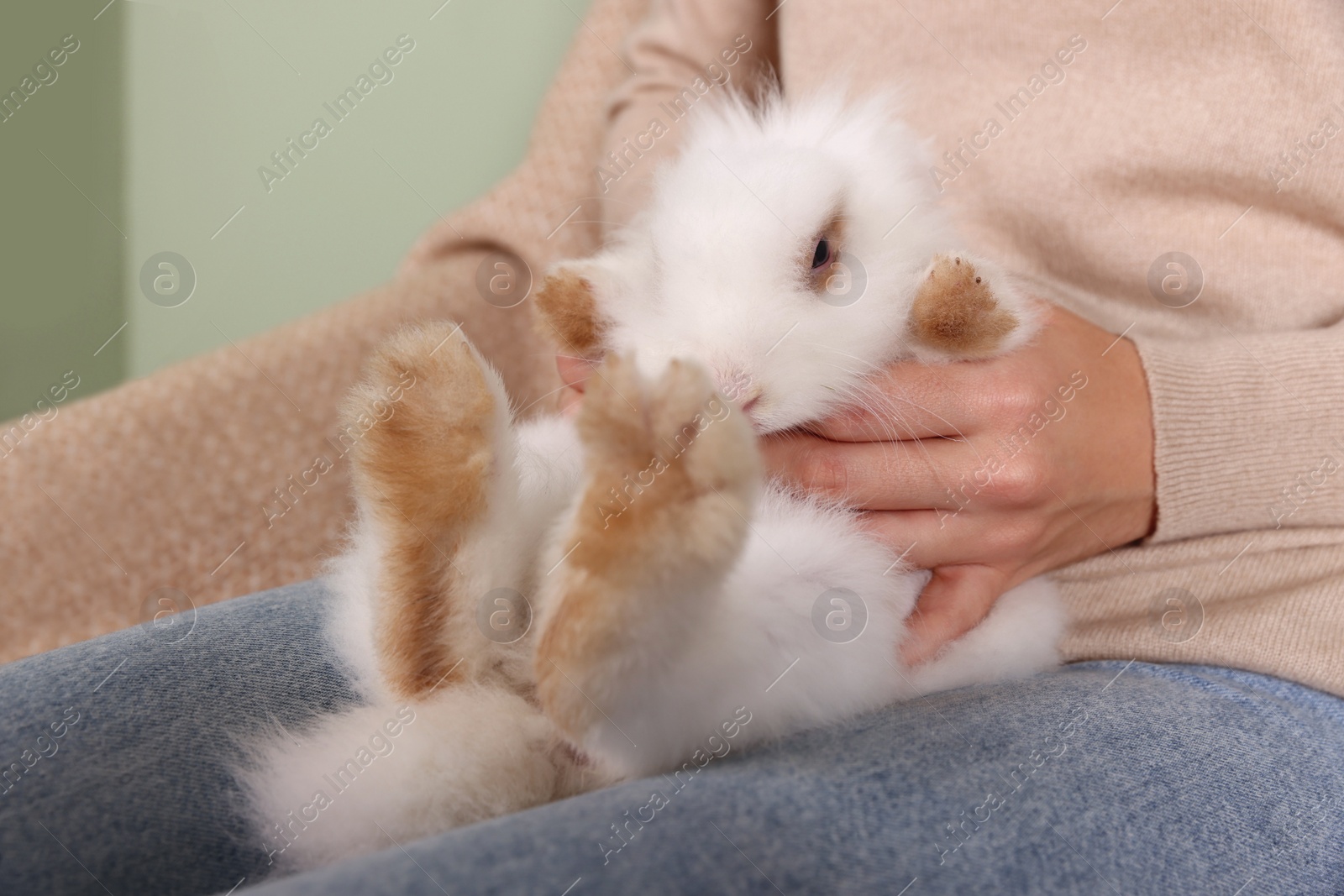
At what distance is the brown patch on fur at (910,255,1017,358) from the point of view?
85 centimetres

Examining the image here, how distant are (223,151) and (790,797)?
182 cm

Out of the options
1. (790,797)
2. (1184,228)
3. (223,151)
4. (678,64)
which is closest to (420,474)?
(790,797)

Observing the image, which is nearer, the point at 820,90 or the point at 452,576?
the point at 452,576

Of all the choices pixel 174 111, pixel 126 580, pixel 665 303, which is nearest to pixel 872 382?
pixel 665 303

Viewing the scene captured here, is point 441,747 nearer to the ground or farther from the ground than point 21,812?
nearer to the ground

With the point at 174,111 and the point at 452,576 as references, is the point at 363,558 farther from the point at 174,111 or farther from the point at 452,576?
the point at 174,111

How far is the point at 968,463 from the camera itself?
0.94 meters

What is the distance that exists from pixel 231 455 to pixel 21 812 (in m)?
0.75

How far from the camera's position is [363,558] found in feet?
2.92

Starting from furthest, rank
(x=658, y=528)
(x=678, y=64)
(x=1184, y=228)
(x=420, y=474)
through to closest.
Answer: (x=678, y=64) < (x=1184, y=228) < (x=420, y=474) < (x=658, y=528)

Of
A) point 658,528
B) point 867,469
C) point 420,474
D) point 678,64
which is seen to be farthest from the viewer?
point 678,64

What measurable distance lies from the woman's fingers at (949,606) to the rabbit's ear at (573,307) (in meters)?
0.45

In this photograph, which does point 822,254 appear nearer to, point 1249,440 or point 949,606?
point 949,606

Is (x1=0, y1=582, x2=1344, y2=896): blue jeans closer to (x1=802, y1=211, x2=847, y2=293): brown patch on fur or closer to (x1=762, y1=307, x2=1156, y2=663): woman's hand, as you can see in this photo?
(x1=762, y1=307, x2=1156, y2=663): woman's hand
